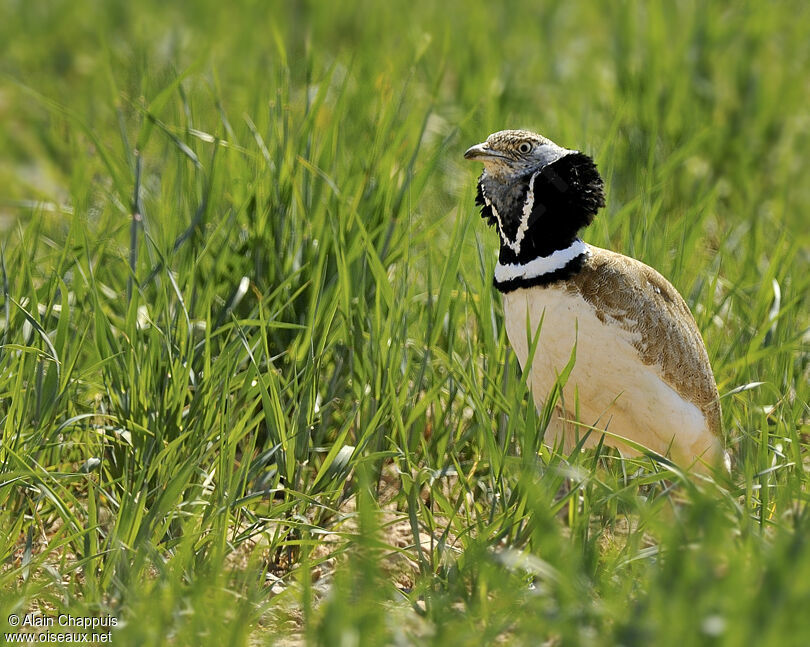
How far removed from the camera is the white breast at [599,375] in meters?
2.86

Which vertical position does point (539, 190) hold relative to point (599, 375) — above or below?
above

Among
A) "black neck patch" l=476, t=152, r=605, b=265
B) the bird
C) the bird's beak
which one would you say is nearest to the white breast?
the bird

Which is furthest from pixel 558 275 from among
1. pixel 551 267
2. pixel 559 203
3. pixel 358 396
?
pixel 358 396

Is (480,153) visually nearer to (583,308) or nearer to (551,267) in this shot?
(551,267)

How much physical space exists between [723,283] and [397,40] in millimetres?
2927

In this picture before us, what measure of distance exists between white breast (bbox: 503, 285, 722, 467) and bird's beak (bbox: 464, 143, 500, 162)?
348 millimetres

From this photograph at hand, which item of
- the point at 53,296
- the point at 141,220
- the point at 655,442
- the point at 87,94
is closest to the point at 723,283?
the point at 655,442

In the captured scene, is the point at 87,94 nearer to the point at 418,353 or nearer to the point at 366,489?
the point at 418,353

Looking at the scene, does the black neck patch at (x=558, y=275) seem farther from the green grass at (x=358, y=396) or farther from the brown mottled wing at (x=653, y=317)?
the green grass at (x=358, y=396)

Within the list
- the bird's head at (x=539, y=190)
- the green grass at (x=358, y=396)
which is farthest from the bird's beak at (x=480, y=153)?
the green grass at (x=358, y=396)

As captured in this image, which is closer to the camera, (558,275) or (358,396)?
(558,275)

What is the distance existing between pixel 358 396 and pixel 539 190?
73cm

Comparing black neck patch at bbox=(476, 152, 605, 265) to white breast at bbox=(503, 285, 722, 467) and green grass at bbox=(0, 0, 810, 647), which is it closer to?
white breast at bbox=(503, 285, 722, 467)

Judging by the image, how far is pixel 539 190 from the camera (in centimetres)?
292
